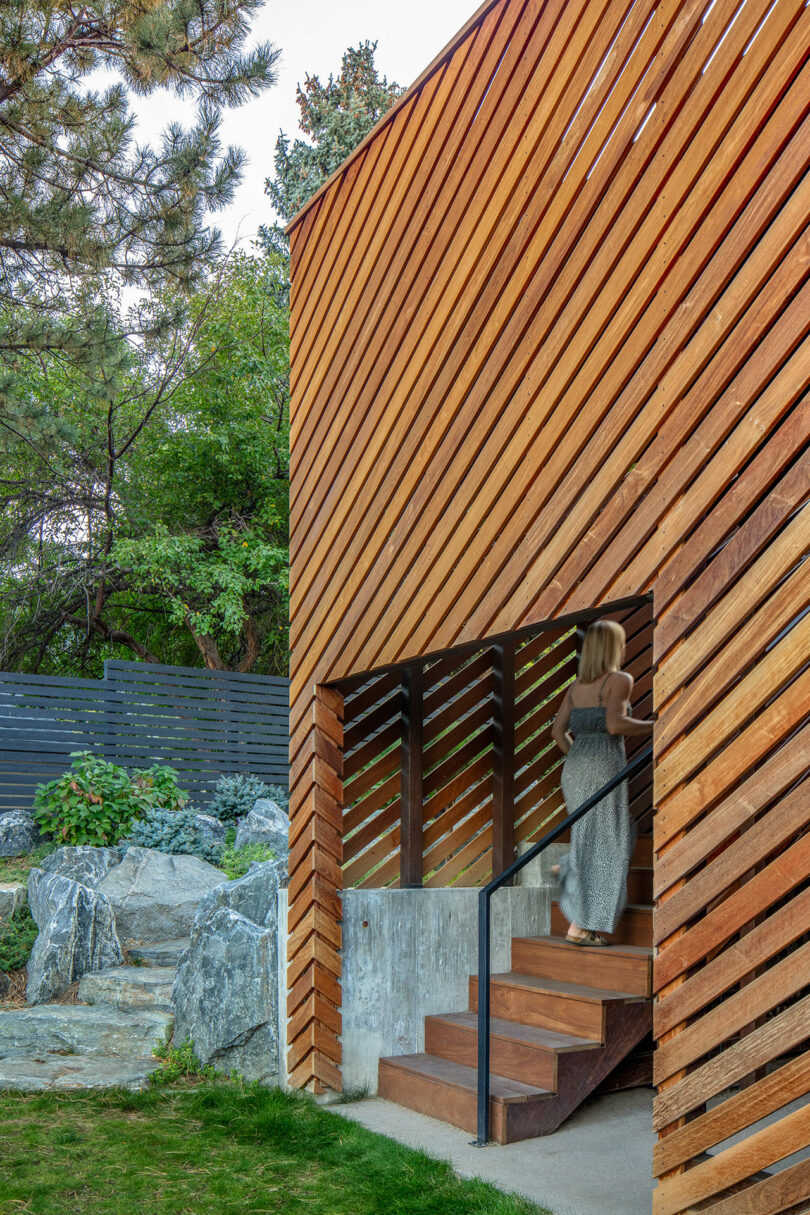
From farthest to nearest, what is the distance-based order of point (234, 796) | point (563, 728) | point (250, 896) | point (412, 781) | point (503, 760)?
point (234, 796)
point (250, 896)
point (503, 760)
point (412, 781)
point (563, 728)

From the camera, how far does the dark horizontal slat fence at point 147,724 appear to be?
404 inches

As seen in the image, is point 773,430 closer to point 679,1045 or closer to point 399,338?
point 679,1045

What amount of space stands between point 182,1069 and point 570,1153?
2260mm

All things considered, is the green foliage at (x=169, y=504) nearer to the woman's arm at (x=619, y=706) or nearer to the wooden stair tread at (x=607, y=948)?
the wooden stair tread at (x=607, y=948)

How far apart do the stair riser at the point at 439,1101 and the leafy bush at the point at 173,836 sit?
429 centimetres

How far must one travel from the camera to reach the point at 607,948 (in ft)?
15.7

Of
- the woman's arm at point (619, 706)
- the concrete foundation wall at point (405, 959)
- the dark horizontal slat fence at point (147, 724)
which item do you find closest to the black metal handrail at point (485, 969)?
the woman's arm at point (619, 706)

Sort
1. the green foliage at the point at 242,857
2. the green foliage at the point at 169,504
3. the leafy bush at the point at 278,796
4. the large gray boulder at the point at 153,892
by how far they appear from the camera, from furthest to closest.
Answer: the green foliage at the point at 169,504 < the leafy bush at the point at 278,796 < the green foliage at the point at 242,857 < the large gray boulder at the point at 153,892

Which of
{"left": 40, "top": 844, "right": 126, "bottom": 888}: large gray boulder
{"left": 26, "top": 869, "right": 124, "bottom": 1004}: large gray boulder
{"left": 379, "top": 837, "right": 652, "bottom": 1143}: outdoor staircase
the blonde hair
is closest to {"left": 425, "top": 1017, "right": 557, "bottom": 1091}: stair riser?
{"left": 379, "top": 837, "right": 652, "bottom": 1143}: outdoor staircase

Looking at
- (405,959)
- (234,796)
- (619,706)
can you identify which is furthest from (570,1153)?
(234,796)

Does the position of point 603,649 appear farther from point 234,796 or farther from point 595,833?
point 234,796

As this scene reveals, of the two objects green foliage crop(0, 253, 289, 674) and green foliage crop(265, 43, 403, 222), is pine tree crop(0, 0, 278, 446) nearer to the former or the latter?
green foliage crop(0, 253, 289, 674)

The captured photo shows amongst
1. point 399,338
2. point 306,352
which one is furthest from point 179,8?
point 399,338

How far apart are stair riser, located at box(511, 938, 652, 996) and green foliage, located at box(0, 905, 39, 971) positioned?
378cm
